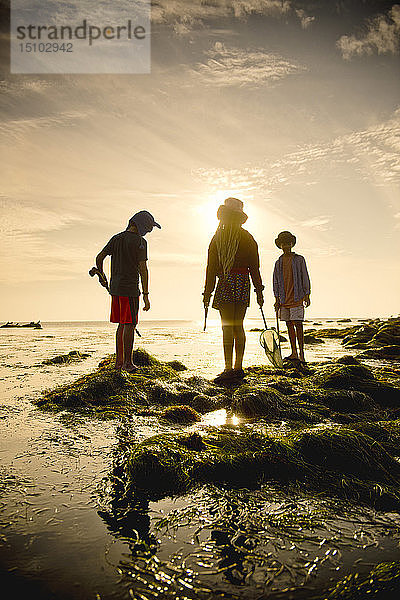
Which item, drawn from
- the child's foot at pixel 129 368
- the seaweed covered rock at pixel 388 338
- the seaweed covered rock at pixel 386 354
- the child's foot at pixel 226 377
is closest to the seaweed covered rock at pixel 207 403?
the child's foot at pixel 226 377

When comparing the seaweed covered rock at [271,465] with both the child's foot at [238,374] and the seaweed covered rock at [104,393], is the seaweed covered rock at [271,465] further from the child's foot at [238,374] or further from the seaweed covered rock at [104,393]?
the child's foot at [238,374]

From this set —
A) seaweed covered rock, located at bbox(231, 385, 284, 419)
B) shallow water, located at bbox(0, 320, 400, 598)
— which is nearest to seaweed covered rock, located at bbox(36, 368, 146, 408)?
seaweed covered rock, located at bbox(231, 385, 284, 419)

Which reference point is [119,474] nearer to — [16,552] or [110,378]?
[16,552]

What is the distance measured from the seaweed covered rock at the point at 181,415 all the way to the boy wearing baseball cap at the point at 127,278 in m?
2.35

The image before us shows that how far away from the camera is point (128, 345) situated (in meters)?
6.59

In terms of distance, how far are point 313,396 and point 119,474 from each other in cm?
316

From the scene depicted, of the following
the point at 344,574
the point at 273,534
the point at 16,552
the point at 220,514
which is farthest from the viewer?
the point at 220,514

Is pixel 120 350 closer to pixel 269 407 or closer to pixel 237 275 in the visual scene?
pixel 237 275

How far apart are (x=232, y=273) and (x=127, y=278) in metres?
1.82

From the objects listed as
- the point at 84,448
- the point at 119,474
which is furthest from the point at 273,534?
the point at 84,448

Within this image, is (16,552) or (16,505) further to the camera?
(16,505)

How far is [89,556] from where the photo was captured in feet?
5.57

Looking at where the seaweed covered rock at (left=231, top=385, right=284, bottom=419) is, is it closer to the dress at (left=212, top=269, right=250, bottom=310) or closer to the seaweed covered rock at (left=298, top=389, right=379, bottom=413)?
the seaweed covered rock at (left=298, top=389, right=379, bottom=413)

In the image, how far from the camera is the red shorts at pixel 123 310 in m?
6.64
